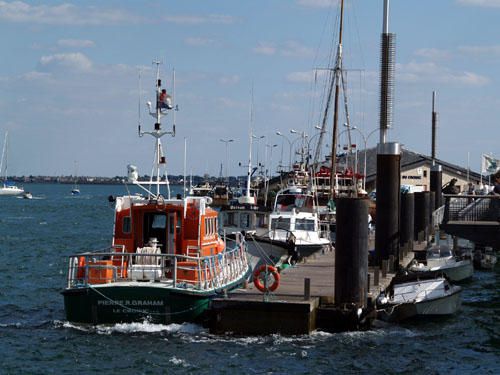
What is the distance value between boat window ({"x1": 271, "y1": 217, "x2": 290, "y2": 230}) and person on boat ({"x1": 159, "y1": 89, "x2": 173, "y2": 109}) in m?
15.4

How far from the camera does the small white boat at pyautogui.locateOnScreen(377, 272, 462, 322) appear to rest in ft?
92.0

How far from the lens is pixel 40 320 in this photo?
96.6 ft

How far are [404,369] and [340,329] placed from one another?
9.33ft

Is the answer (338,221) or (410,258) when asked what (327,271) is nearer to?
(410,258)

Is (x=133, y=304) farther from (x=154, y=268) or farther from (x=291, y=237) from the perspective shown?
(x=291, y=237)

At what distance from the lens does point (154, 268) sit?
26781 millimetres

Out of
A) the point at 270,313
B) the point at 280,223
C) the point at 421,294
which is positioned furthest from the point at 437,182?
the point at 270,313

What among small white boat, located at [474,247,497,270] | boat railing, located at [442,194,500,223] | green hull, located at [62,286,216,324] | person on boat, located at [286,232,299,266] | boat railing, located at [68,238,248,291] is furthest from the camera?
small white boat, located at [474,247,497,270]

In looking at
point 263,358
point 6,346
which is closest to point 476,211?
point 263,358

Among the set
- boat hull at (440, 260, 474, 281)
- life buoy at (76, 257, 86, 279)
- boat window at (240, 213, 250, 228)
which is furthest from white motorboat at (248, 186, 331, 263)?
life buoy at (76, 257, 86, 279)

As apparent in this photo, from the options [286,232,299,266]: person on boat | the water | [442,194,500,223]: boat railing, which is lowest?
the water

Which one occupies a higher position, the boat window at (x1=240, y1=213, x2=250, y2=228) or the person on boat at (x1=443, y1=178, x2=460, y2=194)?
the person on boat at (x1=443, y1=178, x2=460, y2=194)

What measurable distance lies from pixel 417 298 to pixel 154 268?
7.58 meters

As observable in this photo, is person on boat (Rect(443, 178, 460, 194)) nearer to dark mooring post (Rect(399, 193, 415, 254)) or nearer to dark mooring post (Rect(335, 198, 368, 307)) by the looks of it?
dark mooring post (Rect(399, 193, 415, 254))
